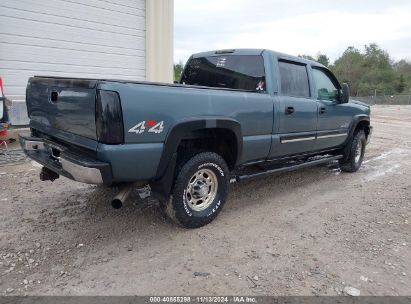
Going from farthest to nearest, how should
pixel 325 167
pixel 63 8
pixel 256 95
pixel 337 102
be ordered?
pixel 63 8
pixel 325 167
pixel 337 102
pixel 256 95

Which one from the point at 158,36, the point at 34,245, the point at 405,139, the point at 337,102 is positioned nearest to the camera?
the point at 34,245

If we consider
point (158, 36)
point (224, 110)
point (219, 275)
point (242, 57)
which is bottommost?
point (219, 275)

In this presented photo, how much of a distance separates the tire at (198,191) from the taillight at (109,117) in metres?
0.86

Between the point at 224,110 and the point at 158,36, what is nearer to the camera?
the point at 224,110

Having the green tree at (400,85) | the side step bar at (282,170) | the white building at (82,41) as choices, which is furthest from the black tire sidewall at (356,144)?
the green tree at (400,85)

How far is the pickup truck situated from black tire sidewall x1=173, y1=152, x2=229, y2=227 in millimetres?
11

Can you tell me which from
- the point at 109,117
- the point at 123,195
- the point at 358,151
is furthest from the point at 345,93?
the point at 109,117

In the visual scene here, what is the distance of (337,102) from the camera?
225 inches

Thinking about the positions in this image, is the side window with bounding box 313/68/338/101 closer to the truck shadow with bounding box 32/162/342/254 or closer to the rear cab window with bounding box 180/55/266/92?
the rear cab window with bounding box 180/55/266/92

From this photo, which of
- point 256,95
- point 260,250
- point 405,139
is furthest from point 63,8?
point 405,139

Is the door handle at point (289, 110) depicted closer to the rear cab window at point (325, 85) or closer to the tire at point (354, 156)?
the rear cab window at point (325, 85)

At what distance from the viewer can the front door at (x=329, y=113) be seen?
211 inches

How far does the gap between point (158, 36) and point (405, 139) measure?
8.47m

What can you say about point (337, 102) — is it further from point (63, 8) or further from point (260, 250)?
point (63, 8)
